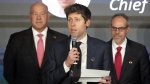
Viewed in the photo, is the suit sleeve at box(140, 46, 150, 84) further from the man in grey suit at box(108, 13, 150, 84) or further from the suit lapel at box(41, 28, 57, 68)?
the suit lapel at box(41, 28, 57, 68)

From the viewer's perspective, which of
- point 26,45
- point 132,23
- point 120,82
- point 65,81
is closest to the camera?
point 65,81

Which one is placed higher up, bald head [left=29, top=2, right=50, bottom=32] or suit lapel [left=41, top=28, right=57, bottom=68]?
bald head [left=29, top=2, right=50, bottom=32]

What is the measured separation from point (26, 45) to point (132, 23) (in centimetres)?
141

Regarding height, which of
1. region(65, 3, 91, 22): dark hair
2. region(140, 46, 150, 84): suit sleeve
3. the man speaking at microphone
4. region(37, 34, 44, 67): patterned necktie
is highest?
region(65, 3, 91, 22): dark hair

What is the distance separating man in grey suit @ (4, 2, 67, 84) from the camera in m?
3.97

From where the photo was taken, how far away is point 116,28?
12.8 ft

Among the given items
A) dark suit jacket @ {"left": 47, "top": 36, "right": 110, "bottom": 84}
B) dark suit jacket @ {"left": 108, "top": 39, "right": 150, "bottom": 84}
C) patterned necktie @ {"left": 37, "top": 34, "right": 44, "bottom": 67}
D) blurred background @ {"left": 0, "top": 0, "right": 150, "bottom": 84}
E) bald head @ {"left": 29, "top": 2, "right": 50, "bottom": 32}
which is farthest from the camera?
blurred background @ {"left": 0, "top": 0, "right": 150, "bottom": 84}

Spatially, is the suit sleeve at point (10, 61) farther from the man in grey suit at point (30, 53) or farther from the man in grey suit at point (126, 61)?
the man in grey suit at point (126, 61)

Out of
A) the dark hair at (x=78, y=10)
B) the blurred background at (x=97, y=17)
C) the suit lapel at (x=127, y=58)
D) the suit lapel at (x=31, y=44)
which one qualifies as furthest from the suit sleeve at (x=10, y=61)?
the dark hair at (x=78, y=10)

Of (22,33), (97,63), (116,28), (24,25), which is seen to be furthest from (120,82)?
(24,25)

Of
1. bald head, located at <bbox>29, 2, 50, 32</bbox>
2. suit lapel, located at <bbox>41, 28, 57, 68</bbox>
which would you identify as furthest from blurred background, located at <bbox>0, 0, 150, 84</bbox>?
bald head, located at <bbox>29, 2, 50, 32</bbox>

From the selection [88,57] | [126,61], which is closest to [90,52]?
[88,57]

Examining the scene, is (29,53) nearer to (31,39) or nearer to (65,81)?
(31,39)

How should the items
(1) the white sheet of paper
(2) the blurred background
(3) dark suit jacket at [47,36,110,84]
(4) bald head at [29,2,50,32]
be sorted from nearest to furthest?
(1) the white sheet of paper < (3) dark suit jacket at [47,36,110,84] < (4) bald head at [29,2,50,32] < (2) the blurred background
